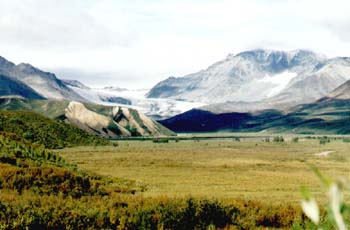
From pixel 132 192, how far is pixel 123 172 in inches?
1086

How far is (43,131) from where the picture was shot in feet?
431

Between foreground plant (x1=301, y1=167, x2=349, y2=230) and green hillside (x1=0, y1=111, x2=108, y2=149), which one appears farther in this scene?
green hillside (x1=0, y1=111, x2=108, y2=149)

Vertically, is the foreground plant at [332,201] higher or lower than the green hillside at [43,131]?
lower

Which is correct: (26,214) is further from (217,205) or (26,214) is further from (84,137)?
(84,137)

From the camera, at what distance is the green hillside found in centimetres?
11769

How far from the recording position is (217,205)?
22891 millimetres

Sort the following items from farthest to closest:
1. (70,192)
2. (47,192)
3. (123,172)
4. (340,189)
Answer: (123,172)
(70,192)
(47,192)
(340,189)

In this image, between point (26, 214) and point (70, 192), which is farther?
point (70, 192)

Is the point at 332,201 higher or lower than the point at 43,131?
lower

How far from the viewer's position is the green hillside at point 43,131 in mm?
117688

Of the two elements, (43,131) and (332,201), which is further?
(43,131)

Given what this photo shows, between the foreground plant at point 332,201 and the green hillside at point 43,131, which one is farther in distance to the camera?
the green hillside at point 43,131

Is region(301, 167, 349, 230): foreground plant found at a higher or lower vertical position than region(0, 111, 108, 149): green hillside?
lower

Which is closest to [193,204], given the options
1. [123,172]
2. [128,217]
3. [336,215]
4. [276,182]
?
[128,217]
